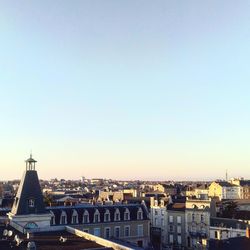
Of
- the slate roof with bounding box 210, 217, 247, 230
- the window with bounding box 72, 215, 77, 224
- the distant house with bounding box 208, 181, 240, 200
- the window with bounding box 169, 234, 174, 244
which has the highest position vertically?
the distant house with bounding box 208, 181, 240, 200

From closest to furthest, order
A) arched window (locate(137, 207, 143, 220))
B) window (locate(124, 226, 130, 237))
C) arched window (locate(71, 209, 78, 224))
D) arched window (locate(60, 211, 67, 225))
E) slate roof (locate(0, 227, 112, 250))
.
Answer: slate roof (locate(0, 227, 112, 250))
arched window (locate(60, 211, 67, 225))
arched window (locate(71, 209, 78, 224))
window (locate(124, 226, 130, 237))
arched window (locate(137, 207, 143, 220))

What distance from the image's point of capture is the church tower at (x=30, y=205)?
4881cm

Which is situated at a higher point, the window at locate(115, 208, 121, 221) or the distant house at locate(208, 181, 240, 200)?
the distant house at locate(208, 181, 240, 200)

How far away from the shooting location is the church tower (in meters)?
48.8

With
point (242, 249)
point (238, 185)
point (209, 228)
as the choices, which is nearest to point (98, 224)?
point (209, 228)

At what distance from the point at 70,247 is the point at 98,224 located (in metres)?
31.3

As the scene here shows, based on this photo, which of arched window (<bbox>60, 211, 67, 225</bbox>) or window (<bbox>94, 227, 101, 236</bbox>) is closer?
arched window (<bbox>60, 211, 67, 225</bbox>)

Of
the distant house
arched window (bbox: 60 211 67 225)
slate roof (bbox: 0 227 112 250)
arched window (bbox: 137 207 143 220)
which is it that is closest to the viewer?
slate roof (bbox: 0 227 112 250)

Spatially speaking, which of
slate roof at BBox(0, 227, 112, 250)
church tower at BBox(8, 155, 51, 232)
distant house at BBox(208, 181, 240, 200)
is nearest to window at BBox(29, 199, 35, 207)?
church tower at BBox(8, 155, 51, 232)

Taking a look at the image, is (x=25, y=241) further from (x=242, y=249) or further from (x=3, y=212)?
(x=3, y=212)

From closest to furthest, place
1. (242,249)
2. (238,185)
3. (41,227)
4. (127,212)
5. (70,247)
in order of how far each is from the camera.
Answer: (70,247) < (242,249) < (41,227) < (127,212) < (238,185)

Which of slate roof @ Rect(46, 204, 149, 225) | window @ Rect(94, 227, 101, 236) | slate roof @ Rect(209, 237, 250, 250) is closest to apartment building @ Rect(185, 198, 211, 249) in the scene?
slate roof @ Rect(46, 204, 149, 225)

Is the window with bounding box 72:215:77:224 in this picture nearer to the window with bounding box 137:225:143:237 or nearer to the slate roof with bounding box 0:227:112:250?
the window with bounding box 137:225:143:237

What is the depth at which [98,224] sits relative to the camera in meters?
65.2
